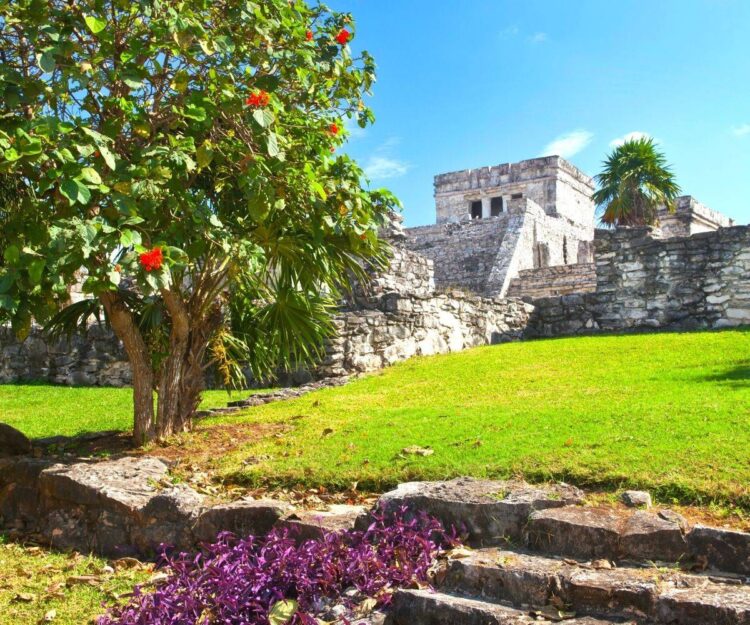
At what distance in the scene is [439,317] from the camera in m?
12.3

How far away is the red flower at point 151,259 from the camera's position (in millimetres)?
4465

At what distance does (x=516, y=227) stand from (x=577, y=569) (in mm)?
19401

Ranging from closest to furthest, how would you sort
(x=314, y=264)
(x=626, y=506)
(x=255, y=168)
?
(x=626, y=506), (x=255, y=168), (x=314, y=264)

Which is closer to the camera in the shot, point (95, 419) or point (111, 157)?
point (111, 157)

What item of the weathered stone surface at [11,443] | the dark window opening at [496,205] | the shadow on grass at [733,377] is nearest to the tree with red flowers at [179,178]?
the weathered stone surface at [11,443]

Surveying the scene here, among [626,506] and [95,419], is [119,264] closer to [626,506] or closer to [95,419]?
[626,506]

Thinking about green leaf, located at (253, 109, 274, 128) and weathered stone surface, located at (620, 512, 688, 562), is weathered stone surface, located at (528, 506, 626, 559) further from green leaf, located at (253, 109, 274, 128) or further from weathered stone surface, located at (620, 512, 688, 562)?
green leaf, located at (253, 109, 274, 128)

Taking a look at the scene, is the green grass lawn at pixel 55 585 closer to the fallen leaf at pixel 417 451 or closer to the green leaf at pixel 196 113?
the fallen leaf at pixel 417 451

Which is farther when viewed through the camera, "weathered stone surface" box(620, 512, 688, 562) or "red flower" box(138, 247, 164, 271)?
"red flower" box(138, 247, 164, 271)

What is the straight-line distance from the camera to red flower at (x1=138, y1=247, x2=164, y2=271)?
14.6 ft

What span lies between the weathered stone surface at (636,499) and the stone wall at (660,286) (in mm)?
9127

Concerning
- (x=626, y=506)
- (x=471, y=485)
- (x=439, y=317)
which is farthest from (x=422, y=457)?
(x=439, y=317)

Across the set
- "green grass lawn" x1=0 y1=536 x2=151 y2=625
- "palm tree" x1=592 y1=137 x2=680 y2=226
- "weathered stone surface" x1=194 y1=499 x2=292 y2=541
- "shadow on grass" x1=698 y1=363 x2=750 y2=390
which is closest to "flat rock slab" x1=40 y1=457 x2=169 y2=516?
"green grass lawn" x1=0 y1=536 x2=151 y2=625

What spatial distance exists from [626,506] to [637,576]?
0.72 meters
